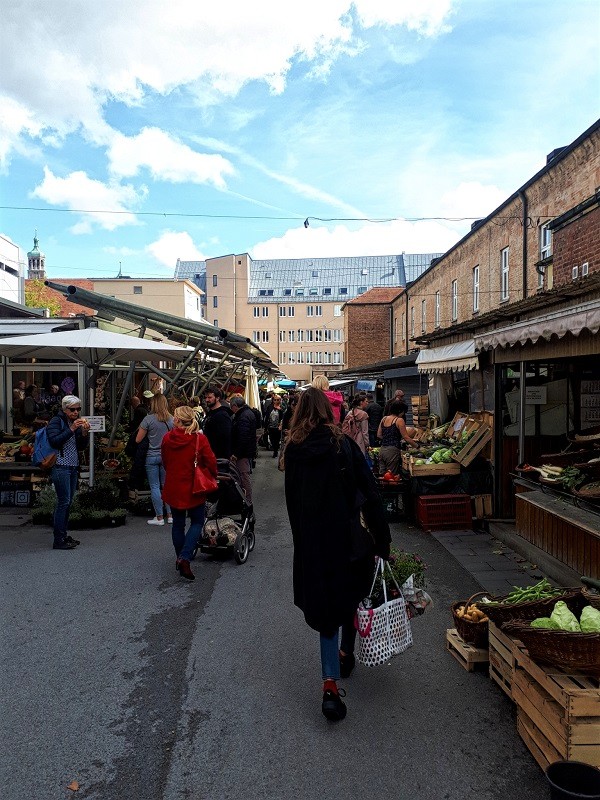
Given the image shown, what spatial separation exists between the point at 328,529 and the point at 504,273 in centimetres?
1891

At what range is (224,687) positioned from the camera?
421 cm

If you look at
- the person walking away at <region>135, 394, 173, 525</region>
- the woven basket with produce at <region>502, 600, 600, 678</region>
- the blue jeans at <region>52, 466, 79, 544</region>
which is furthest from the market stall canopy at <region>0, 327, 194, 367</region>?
the woven basket with produce at <region>502, 600, 600, 678</region>

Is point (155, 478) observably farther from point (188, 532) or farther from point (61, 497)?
point (188, 532)

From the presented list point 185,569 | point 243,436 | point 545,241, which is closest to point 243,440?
point 243,436

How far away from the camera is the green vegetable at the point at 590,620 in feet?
11.7

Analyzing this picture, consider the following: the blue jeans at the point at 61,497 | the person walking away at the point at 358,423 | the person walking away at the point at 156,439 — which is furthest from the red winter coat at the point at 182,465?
the person walking away at the point at 358,423

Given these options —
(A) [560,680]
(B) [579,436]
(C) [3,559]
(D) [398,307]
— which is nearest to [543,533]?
(B) [579,436]

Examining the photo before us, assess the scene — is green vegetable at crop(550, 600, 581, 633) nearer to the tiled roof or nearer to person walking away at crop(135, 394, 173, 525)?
person walking away at crop(135, 394, 173, 525)

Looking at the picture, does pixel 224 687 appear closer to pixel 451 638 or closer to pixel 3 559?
pixel 451 638

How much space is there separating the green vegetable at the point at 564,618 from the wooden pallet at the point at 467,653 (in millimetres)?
848

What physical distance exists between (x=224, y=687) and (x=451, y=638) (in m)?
1.68

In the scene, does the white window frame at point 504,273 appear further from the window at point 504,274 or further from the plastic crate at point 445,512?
the plastic crate at point 445,512

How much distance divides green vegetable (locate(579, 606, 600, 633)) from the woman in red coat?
3865mm

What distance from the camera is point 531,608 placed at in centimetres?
398
